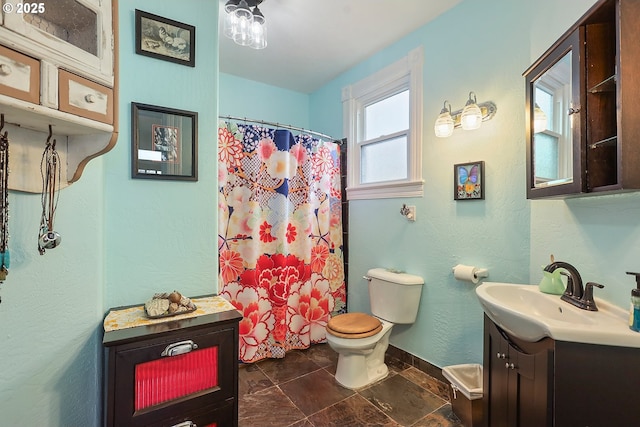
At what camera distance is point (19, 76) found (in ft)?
2.29

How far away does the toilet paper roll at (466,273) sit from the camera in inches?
70.9

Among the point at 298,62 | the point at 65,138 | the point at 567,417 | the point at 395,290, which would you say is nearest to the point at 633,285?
the point at 567,417

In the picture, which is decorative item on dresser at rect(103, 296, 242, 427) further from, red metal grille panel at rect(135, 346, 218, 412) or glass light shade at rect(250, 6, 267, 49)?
glass light shade at rect(250, 6, 267, 49)

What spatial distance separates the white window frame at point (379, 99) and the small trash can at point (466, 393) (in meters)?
1.17

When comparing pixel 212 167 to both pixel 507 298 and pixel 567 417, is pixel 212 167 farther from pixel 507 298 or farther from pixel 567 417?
pixel 567 417

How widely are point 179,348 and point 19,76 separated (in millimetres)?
989

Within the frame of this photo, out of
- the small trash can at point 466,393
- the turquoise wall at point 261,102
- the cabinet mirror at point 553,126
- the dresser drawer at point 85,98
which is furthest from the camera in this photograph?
the turquoise wall at point 261,102

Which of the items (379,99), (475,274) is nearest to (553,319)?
(475,274)

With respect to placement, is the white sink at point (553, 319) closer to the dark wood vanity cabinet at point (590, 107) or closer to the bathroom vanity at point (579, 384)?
the bathroom vanity at point (579, 384)

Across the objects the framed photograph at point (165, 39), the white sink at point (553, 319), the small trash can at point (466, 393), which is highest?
the framed photograph at point (165, 39)

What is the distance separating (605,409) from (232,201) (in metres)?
2.11

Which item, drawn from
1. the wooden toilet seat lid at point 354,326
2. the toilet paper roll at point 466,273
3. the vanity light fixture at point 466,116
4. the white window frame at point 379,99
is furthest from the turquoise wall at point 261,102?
the toilet paper roll at point 466,273

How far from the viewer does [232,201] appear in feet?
7.11

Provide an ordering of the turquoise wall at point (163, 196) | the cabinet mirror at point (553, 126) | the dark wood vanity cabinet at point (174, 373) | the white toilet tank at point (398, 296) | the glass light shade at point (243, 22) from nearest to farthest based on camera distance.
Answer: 1. the dark wood vanity cabinet at point (174, 373)
2. the cabinet mirror at point (553, 126)
3. the turquoise wall at point (163, 196)
4. the glass light shade at point (243, 22)
5. the white toilet tank at point (398, 296)
